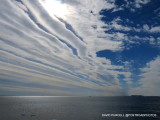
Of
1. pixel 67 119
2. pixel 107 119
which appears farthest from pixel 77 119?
pixel 107 119

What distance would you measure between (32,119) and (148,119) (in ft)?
239

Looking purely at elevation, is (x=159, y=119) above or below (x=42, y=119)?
above

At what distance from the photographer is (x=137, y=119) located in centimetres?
8512

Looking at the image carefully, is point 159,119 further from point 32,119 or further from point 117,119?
point 32,119

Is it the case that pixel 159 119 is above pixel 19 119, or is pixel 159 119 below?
above

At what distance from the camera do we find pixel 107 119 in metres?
80.6

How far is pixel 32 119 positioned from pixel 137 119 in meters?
66.2

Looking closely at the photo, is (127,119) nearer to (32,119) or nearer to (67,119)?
(67,119)

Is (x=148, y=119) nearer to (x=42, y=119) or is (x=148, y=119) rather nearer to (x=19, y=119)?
(x=42, y=119)

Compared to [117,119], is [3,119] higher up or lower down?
lower down

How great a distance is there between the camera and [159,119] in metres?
84.6

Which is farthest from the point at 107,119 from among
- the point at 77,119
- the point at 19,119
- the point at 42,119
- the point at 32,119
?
the point at 19,119

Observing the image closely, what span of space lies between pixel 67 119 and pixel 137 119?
44.1m

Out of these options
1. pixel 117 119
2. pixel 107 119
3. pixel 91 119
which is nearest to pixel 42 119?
pixel 91 119
